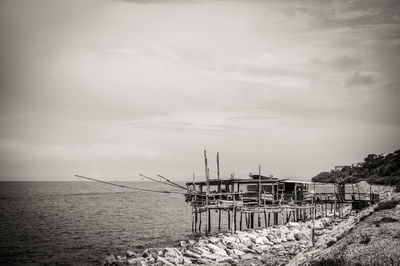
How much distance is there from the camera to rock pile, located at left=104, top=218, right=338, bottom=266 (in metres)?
22.9

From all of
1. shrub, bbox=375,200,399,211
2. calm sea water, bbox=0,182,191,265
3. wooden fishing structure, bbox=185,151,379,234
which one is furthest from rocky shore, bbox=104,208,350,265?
calm sea water, bbox=0,182,191,265

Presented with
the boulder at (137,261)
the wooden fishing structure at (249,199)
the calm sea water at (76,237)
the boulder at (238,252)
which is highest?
the wooden fishing structure at (249,199)

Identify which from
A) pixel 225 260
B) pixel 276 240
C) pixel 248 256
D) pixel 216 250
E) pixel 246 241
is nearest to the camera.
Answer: pixel 225 260

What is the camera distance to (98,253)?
31.3 metres

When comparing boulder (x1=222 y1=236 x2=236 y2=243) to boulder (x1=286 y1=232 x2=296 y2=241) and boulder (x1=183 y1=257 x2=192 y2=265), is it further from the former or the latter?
boulder (x1=183 y1=257 x2=192 y2=265)

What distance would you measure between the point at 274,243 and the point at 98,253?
1566 cm

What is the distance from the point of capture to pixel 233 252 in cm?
2511

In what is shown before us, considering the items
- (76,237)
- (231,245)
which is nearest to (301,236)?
(231,245)

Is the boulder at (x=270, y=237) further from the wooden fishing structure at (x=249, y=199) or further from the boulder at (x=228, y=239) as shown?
the wooden fishing structure at (x=249, y=199)

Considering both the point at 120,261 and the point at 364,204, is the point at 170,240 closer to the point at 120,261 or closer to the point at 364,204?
the point at 120,261

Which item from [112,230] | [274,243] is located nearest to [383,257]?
[274,243]

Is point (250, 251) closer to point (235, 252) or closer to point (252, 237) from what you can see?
point (235, 252)

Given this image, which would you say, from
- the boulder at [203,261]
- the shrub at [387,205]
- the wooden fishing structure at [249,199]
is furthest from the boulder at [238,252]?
the shrub at [387,205]

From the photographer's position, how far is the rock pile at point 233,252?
902 inches
